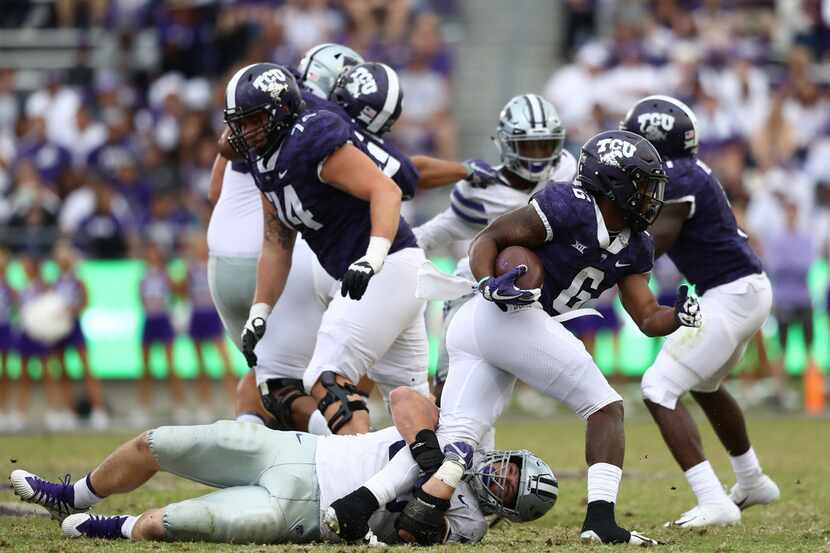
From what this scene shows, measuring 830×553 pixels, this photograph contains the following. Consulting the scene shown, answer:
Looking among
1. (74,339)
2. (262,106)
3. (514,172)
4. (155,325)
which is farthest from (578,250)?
(74,339)

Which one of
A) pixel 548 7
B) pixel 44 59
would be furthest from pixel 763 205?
pixel 44 59

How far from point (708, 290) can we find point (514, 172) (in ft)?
3.88

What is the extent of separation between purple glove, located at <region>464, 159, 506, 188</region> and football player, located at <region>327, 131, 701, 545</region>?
1587 millimetres

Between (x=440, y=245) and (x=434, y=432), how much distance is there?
2.47 meters

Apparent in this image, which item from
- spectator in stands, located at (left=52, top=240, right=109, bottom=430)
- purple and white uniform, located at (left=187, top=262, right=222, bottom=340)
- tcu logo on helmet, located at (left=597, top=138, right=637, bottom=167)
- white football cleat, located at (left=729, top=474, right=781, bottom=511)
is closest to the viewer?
tcu logo on helmet, located at (left=597, top=138, right=637, bottom=167)

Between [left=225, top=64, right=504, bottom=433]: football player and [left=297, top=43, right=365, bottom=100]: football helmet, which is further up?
[left=297, top=43, right=365, bottom=100]: football helmet

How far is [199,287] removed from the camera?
1344 cm

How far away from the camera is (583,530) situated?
5.39m

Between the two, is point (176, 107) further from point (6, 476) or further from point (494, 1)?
point (6, 476)

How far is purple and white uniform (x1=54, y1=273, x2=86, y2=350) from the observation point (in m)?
13.1

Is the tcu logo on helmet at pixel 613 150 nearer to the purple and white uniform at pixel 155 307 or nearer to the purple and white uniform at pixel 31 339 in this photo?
the purple and white uniform at pixel 155 307

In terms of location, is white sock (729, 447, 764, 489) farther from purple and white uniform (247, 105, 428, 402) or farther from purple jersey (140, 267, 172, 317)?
purple jersey (140, 267, 172, 317)

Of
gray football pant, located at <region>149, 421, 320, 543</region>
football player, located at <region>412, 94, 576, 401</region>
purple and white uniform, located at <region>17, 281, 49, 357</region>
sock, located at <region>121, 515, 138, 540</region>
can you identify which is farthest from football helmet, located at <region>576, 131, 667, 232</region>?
purple and white uniform, located at <region>17, 281, 49, 357</region>

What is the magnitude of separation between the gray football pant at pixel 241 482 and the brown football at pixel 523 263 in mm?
1024
